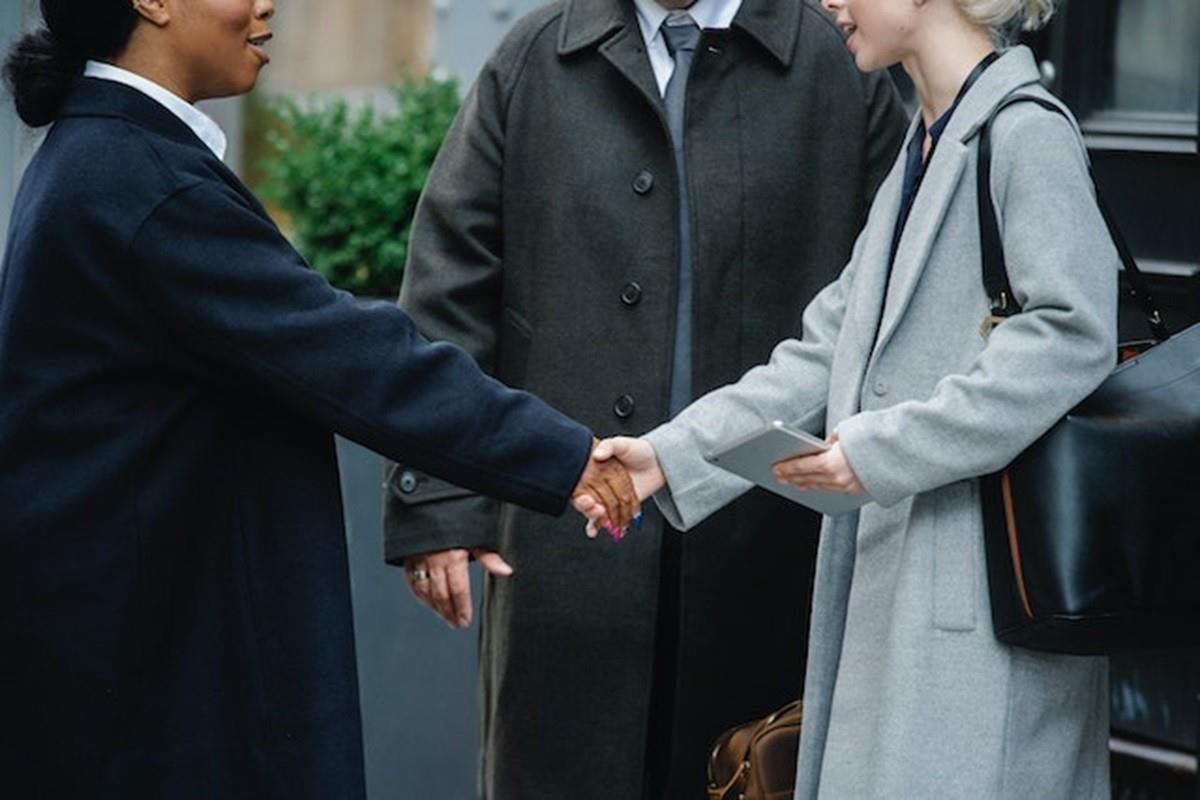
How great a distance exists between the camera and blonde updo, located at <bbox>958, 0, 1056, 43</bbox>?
12.5 feet

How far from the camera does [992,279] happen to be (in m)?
3.71

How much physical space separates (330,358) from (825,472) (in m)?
0.78

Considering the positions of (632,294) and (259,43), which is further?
(632,294)

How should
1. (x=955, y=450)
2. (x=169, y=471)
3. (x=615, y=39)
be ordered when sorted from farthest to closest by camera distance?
(x=615, y=39) → (x=955, y=450) → (x=169, y=471)

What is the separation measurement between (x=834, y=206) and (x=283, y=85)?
4.93 m

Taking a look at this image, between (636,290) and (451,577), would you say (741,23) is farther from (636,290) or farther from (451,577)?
(451,577)

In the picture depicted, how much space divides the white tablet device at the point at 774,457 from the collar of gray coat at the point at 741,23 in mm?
972

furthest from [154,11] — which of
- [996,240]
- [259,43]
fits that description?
[996,240]

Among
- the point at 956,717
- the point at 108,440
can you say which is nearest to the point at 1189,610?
the point at 956,717

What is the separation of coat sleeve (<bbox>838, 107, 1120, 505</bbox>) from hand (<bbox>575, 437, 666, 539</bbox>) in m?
0.60

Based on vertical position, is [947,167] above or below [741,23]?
below

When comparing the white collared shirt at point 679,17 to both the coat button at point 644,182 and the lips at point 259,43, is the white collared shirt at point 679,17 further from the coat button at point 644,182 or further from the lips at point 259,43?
the lips at point 259,43

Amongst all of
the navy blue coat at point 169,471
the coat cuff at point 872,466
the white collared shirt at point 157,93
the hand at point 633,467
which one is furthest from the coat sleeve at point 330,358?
the coat cuff at point 872,466

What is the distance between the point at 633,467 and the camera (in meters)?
4.23
